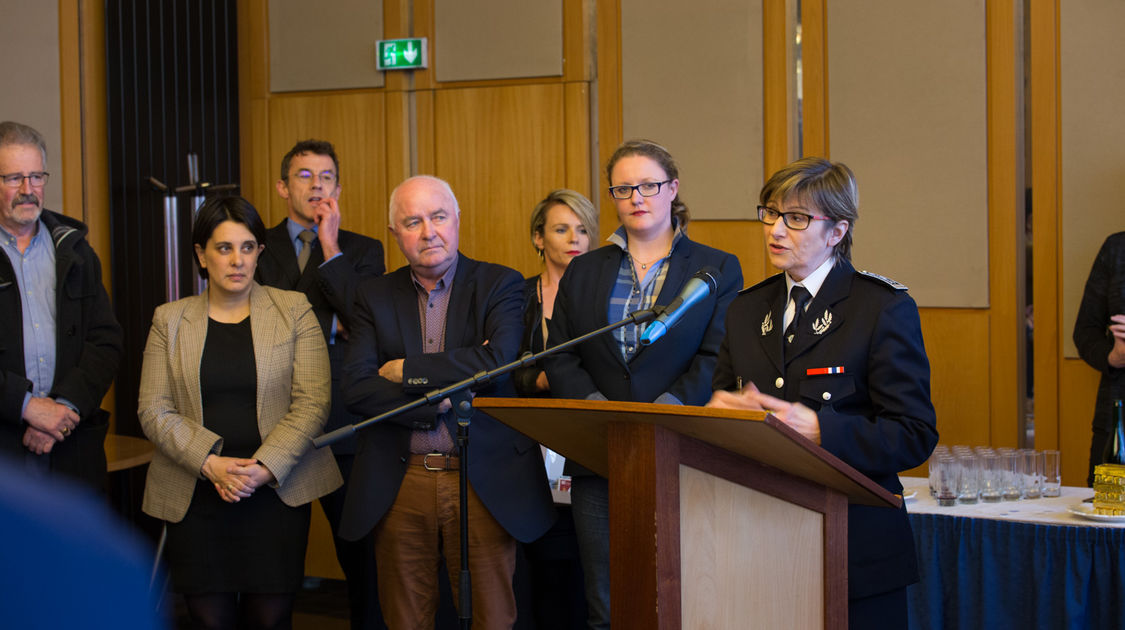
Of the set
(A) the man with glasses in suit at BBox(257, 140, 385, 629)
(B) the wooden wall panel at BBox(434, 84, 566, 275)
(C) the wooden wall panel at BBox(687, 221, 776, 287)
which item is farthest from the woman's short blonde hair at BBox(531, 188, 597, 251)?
(B) the wooden wall panel at BBox(434, 84, 566, 275)

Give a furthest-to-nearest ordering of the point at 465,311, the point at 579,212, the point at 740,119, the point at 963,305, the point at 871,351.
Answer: the point at 740,119 < the point at 963,305 < the point at 579,212 < the point at 465,311 < the point at 871,351

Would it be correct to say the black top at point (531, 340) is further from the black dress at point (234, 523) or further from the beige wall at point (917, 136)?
the beige wall at point (917, 136)

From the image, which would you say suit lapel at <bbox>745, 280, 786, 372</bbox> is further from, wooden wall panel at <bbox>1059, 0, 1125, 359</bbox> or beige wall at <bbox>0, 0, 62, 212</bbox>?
beige wall at <bbox>0, 0, 62, 212</bbox>


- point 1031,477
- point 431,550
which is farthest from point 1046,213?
point 431,550

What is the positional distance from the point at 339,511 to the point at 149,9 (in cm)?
269

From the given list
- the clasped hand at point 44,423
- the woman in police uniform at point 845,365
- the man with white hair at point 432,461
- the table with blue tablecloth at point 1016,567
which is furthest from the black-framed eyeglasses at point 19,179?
the table with blue tablecloth at point 1016,567

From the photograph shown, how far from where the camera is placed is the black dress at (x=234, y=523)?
10.2 feet

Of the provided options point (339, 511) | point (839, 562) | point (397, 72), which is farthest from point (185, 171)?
point (839, 562)

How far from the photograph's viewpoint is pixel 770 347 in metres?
2.32

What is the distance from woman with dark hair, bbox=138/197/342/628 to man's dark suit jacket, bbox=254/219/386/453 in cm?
46

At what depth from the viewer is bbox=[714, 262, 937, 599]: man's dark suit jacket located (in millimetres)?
2080

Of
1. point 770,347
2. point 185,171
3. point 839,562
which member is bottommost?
point 839,562

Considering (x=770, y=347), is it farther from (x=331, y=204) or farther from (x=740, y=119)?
(x=740, y=119)

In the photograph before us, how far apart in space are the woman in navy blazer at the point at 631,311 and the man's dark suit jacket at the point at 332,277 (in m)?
1.01
